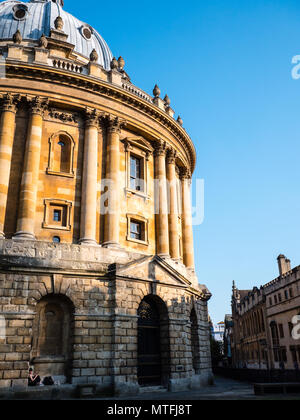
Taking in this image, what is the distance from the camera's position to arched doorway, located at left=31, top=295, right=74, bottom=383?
20578 mm

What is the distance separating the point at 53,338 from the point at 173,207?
14024mm

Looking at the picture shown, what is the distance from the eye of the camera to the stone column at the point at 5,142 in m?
22.9

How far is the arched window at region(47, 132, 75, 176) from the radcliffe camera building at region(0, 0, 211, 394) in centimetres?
7

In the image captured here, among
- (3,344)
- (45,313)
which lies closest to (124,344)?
(45,313)

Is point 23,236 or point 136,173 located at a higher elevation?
point 136,173

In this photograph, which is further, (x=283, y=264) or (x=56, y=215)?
(x=283, y=264)

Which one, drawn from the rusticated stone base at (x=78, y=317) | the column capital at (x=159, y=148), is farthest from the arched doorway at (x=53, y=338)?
the column capital at (x=159, y=148)

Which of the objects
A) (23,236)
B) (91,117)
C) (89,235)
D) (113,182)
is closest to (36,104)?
(91,117)

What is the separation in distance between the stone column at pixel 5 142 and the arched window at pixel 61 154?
255 centimetres

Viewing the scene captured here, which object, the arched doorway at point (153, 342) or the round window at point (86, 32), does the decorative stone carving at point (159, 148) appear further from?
the round window at point (86, 32)

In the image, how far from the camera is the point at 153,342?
81.4 ft

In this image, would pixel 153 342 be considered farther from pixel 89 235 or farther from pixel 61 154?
pixel 61 154

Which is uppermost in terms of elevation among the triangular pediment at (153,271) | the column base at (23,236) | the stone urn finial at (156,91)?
the stone urn finial at (156,91)

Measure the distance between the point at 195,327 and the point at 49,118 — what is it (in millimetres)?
18990
